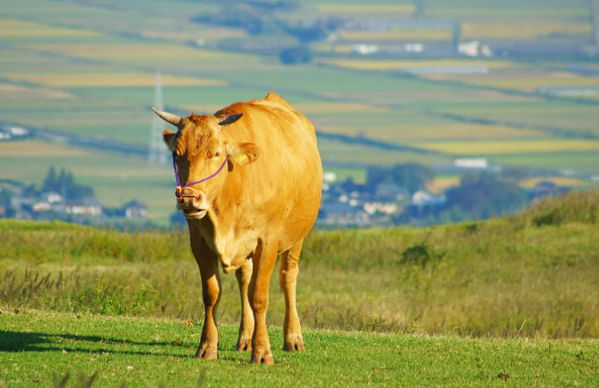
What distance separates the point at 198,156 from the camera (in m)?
12.7

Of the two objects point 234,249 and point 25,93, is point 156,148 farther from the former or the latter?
point 234,249

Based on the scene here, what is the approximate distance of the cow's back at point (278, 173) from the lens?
13609 millimetres

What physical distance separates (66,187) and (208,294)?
112800 mm

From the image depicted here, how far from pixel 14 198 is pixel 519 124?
87572 millimetres

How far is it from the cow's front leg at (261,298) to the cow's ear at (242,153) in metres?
1.04

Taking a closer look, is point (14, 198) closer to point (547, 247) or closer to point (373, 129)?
point (373, 129)

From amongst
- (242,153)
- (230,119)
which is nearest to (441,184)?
(242,153)

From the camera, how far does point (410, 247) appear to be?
2928 cm

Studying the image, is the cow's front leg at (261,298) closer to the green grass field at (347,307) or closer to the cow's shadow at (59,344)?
the green grass field at (347,307)

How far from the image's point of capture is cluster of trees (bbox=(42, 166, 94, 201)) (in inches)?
4815

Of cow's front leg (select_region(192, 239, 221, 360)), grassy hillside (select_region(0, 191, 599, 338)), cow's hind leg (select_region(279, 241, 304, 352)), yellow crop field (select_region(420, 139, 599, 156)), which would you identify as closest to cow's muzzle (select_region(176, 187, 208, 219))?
cow's front leg (select_region(192, 239, 221, 360))

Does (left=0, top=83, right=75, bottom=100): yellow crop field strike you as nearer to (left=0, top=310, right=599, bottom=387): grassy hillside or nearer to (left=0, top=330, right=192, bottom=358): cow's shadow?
(left=0, top=310, right=599, bottom=387): grassy hillside

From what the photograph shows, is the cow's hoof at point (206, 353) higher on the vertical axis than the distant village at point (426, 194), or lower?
higher

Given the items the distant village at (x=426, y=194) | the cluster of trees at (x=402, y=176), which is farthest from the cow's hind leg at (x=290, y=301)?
the cluster of trees at (x=402, y=176)
